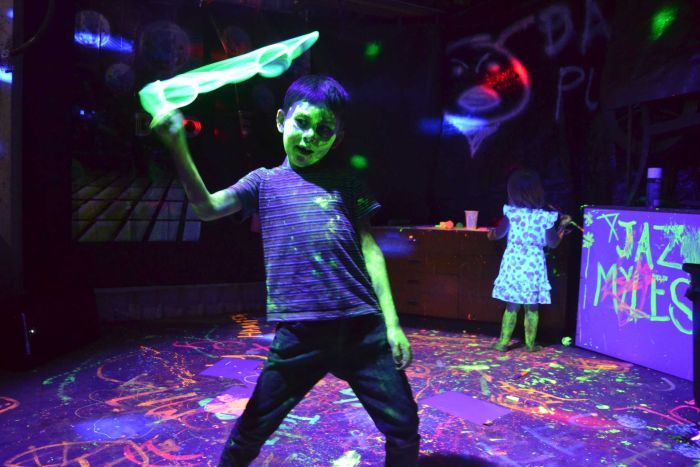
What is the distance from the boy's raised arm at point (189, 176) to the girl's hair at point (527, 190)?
12.3 ft

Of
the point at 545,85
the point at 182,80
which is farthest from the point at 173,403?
the point at 545,85

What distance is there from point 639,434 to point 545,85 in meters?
4.12

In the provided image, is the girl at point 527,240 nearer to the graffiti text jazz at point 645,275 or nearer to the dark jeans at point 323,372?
the graffiti text jazz at point 645,275

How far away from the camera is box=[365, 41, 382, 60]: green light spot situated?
23.9 ft

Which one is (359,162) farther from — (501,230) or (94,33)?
(94,33)

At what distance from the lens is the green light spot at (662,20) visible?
187 inches

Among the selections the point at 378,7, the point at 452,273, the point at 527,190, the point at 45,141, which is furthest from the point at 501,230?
the point at 45,141

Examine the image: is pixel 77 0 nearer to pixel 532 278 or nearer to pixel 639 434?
Answer: pixel 532 278

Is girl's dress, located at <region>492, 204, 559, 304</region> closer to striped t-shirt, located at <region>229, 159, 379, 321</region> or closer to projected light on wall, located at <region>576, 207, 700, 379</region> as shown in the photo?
projected light on wall, located at <region>576, 207, 700, 379</region>

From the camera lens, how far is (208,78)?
1.92 m

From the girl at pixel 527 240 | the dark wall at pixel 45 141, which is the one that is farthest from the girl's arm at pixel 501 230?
the dark wall at pixel 45 141

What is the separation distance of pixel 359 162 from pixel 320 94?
17.5 ft

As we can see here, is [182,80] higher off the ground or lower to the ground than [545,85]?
lower

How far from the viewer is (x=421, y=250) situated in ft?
21.6
